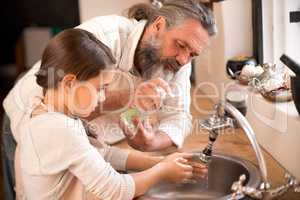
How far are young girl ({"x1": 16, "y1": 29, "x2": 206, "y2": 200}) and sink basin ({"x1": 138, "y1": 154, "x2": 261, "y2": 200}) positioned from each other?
0.26 metres

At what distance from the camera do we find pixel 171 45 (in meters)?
1.32

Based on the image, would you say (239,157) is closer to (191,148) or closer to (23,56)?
(191,148)

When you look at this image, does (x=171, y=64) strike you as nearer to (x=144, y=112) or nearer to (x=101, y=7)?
(x=144, y=112)

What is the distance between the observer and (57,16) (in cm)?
357

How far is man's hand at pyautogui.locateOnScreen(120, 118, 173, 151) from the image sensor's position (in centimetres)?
129

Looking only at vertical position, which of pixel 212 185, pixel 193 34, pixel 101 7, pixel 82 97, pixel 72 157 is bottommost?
pixel 212 185

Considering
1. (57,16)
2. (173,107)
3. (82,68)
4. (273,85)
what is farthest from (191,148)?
(57,16)

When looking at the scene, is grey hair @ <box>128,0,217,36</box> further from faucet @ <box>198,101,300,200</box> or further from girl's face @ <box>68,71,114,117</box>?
girl's face @ <box>68,71,114,117</box>

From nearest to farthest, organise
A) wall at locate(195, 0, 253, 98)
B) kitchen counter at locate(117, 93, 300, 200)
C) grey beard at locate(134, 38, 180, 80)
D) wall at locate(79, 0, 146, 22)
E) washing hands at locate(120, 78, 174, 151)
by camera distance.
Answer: kitchen counter at locate(117, 93, 300, 200) < washing hands at locate(120, 78, 174, 151) < grey beard at locate(134, 38, 180, 80) < wall at locate(195, 0, 253, 98) < wall at locate(79, 0, 146, 22)

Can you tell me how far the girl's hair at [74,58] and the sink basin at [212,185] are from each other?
0.44m

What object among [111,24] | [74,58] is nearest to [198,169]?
[74,58]

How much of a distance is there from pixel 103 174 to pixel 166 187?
1.37 ft

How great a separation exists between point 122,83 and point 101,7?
56.0 inches

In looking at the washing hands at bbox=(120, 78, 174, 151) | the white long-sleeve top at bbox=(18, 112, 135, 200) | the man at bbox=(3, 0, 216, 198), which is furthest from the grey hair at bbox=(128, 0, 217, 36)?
the white long-sleeve top at bbox=(18, 112, 135, 200)
